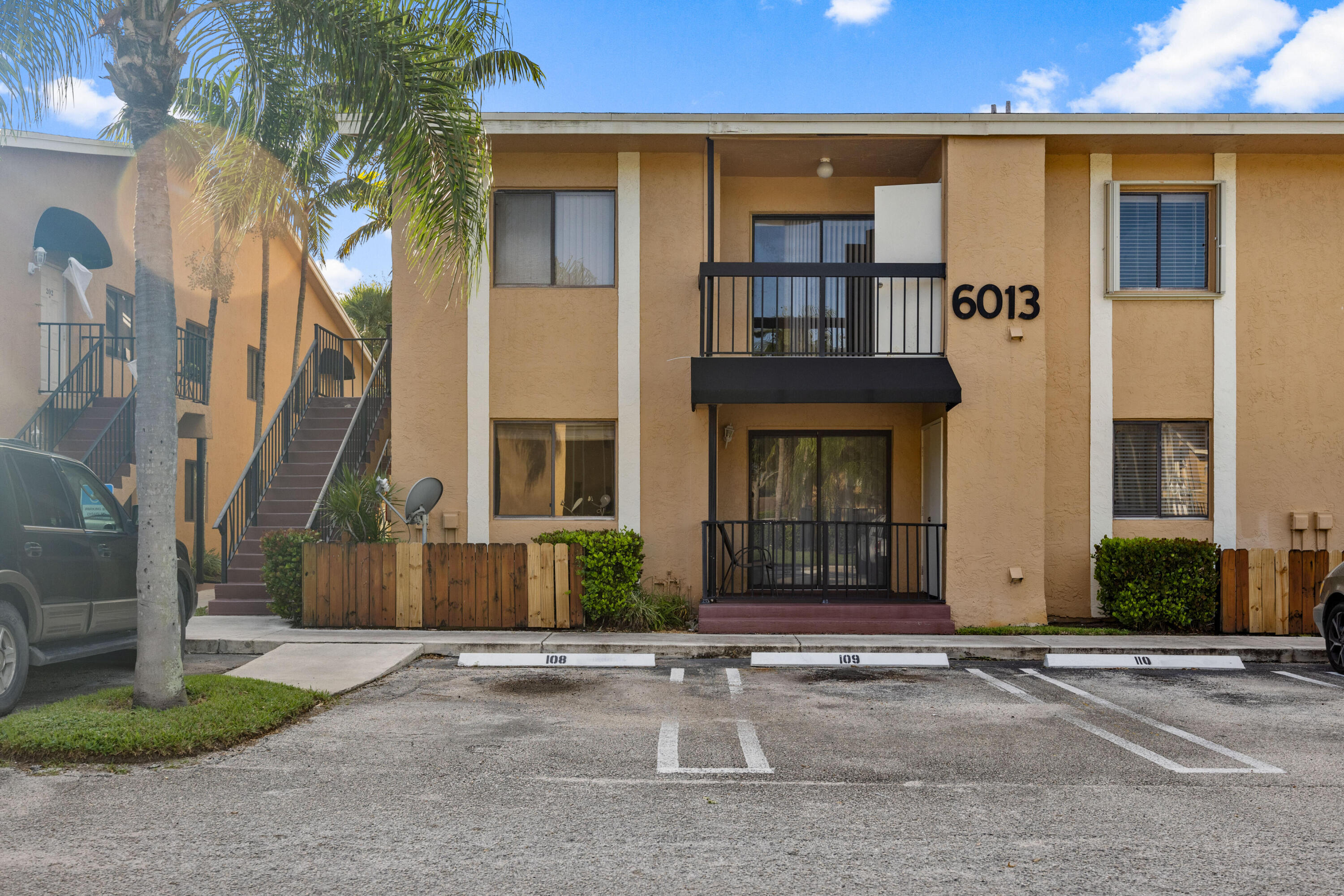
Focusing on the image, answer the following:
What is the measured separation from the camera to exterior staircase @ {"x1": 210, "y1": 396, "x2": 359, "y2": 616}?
12.6 meters

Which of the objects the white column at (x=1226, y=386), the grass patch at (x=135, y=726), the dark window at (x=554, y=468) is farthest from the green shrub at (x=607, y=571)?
the white column at (x=1226, y=386)

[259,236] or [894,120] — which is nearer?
[894,120]

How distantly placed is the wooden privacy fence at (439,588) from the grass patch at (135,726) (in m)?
4.26

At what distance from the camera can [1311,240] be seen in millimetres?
13031

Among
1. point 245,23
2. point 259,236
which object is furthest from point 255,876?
point 259,236

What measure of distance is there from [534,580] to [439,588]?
1175 mm

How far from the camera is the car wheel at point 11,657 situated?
663 cm

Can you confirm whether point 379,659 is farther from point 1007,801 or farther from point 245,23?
point 1007,801

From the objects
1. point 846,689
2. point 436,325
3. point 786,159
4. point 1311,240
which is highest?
point 786,159

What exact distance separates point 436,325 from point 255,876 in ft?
31.8

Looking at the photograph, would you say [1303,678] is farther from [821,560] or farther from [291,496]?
[291,496]

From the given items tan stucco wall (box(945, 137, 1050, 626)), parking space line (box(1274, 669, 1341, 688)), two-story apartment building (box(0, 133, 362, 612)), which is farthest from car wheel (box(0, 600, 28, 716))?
parking space line (box(1274, 669, 1341, 688))

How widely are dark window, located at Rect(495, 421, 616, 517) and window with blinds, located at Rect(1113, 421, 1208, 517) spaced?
7.05m

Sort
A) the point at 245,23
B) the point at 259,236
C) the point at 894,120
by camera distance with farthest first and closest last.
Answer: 1. the point at 259,236
2. the point at 894,120
3. the point at 245,23
